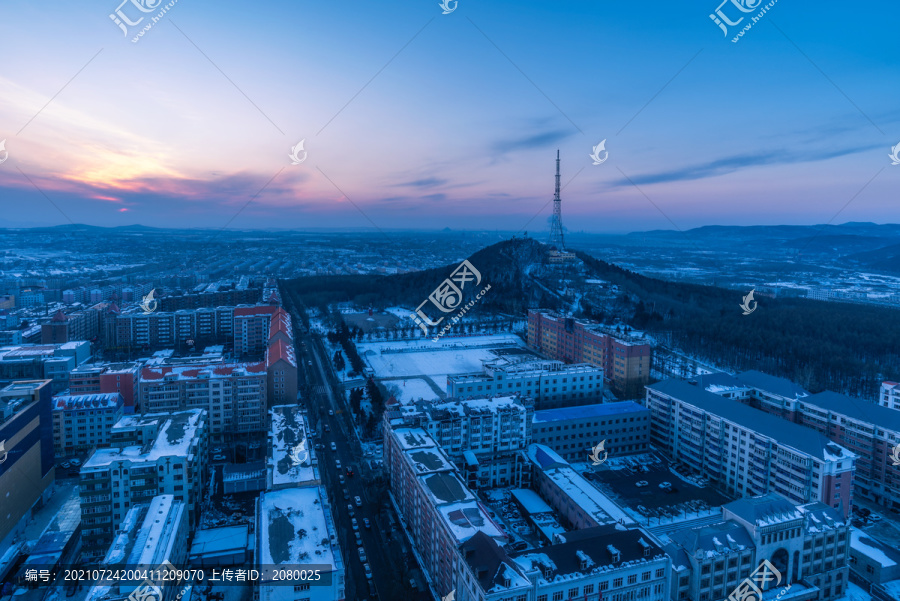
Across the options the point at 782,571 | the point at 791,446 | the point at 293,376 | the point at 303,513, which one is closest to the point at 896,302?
the point at 791,446

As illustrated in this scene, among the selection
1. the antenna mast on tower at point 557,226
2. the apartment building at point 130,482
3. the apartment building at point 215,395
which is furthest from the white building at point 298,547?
the antenna mast on tower at point 557,226

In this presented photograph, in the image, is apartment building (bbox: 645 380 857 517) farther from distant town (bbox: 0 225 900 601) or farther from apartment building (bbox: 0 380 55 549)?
apartment building (bbox: 0 380 55 549)

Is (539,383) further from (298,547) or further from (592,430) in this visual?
(298,547)

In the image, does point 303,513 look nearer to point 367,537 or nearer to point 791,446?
point 367,537

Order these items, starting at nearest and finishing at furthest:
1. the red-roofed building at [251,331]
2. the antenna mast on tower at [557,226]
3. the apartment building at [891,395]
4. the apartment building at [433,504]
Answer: the apartment building at [433,504], the apartment building at [891,395], the red-roofed building at [251,331], the antenna mast on tower at [557,226]

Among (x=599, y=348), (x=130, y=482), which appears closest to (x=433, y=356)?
(x=599, y=348)

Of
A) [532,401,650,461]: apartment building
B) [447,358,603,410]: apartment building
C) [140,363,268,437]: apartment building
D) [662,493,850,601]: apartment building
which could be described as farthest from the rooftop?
[140,363,268,437]: apartment building

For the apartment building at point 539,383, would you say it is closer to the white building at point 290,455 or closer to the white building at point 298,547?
the white building at point 290,455
